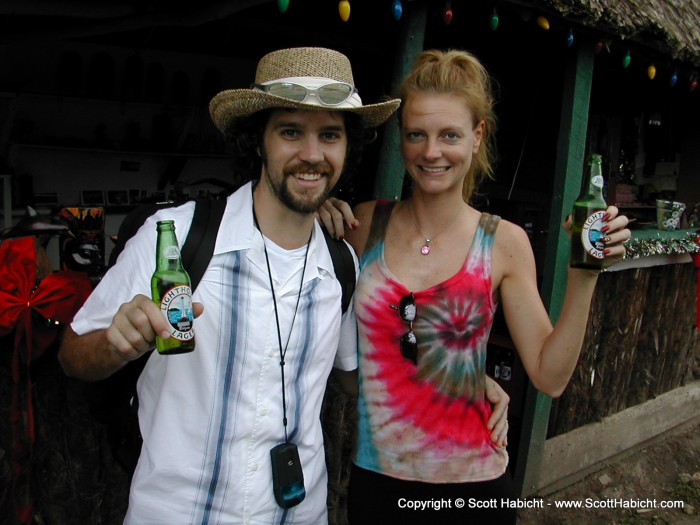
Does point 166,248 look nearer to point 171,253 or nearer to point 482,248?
point 171,253

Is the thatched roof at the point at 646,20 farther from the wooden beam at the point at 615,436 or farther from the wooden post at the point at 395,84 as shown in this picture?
the wooden beam at the point at 615,436

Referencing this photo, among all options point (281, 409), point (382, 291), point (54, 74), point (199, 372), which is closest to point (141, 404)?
point (199, 372)

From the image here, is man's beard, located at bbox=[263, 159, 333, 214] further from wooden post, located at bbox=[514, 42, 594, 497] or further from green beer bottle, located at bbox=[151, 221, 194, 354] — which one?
wooden post, located at bbox=[514, 42, 594, 497]

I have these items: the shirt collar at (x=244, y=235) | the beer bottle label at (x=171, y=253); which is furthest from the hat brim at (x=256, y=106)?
the beer bottle label at (x=171, y=253)

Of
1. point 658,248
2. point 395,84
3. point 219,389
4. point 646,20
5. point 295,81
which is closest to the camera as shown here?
point 219,389

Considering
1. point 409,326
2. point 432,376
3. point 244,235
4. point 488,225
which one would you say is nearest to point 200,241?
point 244,235

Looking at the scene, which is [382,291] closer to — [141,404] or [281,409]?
[281,409]

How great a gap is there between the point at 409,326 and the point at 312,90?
0.80m

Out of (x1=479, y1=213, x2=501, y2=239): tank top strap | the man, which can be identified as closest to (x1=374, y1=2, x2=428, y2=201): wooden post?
(x1=479, y1=213, x2=501, y2=239): tank top strap

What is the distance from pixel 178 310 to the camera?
1396mm

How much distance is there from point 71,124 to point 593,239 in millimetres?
5522

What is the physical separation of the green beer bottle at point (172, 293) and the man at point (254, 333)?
6cm

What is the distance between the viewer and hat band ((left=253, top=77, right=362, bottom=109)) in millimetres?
1734

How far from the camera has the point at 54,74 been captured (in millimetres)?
5547
